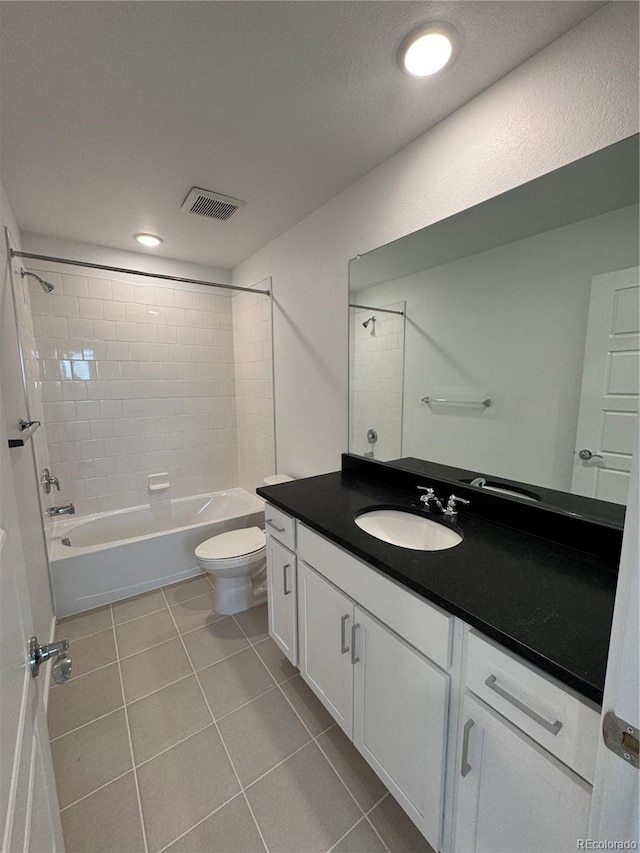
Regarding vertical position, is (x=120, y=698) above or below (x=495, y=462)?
below

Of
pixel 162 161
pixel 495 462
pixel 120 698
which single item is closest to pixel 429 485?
pixel 495 462

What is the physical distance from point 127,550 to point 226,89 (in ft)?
8.20

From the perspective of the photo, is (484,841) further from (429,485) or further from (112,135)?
(112,135)

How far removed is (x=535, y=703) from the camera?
2.28ft

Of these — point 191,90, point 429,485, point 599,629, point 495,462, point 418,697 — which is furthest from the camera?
point 429,485

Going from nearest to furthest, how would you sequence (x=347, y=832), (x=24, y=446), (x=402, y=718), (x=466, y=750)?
(x=466, y=750) → (x=402, y=718) → (x=347, y=832) → (x=24, y=446)

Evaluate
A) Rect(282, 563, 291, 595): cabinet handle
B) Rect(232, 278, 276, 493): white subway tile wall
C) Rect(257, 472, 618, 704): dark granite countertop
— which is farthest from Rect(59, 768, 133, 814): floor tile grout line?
Rect(232, 278, 276, 493): white subway tile wall

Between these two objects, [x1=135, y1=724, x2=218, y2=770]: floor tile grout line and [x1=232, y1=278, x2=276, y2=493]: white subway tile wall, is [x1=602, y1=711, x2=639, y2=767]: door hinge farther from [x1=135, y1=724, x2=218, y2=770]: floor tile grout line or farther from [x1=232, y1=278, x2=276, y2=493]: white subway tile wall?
[x1=232, y1=278, x2=276, y2=493]: white subway tile wall

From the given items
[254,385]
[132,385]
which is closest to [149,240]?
[132,385]

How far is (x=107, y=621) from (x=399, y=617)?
6.65ft

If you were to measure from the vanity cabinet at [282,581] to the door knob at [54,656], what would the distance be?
2.77ft

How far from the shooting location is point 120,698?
1.59 m

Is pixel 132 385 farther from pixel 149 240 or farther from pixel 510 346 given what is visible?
pixel 510 346

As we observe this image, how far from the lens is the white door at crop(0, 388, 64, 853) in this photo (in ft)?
1.52
